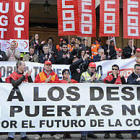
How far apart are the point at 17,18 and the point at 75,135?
4.37m

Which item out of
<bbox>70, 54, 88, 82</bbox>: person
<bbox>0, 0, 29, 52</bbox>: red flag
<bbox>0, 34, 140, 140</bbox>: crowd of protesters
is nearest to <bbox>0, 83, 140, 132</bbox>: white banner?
<bbox>0, 34, 140, 140</bbox>: crowd of protesters

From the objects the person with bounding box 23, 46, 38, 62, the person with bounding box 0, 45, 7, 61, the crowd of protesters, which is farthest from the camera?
the person with bounding box 23, 46, 38, 62

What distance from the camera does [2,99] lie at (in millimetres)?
8617

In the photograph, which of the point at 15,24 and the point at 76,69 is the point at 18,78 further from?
the point at 15,24

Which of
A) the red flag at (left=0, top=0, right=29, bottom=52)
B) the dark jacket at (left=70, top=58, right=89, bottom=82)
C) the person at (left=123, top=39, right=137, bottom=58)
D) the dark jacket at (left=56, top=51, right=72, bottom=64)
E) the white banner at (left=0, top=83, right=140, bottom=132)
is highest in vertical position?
the red flag at (left=0, top=0, right=29, bottom=52)

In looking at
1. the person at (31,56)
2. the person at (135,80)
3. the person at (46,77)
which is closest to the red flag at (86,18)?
the person at (31,56)

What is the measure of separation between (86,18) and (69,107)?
14.3 feet

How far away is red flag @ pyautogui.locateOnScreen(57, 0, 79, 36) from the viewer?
39.5 ft

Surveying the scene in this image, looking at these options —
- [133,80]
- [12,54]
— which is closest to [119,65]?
[133,80]

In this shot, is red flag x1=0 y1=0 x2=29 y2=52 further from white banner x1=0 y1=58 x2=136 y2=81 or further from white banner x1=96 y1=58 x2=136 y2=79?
white banner x1=96 y1=58 x2=136 y2=79

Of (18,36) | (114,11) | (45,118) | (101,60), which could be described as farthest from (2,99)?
(114,11)

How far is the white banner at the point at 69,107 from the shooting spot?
28.3ft

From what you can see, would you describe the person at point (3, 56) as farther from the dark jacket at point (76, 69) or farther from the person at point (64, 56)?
the dark jacket at point (76, 69)

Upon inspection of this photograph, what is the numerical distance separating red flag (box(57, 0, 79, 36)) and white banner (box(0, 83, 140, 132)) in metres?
3.50
